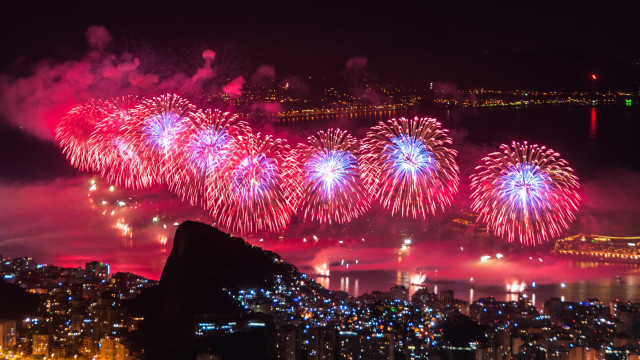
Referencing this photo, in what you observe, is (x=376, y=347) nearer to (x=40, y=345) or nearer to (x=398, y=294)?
(x=398, y=294)

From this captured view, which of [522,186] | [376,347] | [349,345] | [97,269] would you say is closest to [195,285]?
[349,345]

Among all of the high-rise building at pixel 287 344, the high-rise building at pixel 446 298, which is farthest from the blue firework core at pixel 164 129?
the high-rise building at pixel 446 298

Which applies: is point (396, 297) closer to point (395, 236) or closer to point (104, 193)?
point (395, 236)

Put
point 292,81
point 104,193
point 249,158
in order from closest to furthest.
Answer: point 249,158 → point 292,81 → point 104,193

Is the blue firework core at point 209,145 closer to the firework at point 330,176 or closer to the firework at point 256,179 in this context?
the firework at point 256,179

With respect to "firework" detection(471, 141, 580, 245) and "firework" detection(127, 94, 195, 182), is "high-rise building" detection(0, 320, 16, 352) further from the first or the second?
"firework" detection(471, 141, 580, 245)

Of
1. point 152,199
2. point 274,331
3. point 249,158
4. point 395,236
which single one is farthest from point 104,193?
point 274,331
